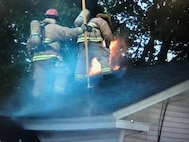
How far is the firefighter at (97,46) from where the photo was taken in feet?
22.6

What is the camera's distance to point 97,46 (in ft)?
22.6

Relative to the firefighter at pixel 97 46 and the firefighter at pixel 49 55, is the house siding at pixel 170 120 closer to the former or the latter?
the firefighter at pixel 97 46

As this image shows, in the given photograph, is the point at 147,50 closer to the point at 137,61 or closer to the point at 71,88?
the point at 137,61

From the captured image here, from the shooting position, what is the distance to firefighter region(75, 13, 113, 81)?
6879 mm

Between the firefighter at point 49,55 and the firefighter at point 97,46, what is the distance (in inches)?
9.9

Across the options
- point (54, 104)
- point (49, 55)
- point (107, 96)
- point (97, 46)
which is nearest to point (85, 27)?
point (97, 46)

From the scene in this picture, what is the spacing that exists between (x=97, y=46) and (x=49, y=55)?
720 mm

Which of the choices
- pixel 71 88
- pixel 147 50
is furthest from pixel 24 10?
pixel 147 50

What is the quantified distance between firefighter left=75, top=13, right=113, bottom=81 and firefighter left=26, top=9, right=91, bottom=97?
252 mm

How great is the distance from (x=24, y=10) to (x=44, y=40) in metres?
3.54

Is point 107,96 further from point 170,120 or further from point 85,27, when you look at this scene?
point 85,27

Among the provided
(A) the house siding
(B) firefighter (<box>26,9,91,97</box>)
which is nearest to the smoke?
(B) firefighter (<box>26,9,91,97</box>)

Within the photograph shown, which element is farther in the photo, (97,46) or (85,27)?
(97,46)

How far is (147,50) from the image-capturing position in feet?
49.2
